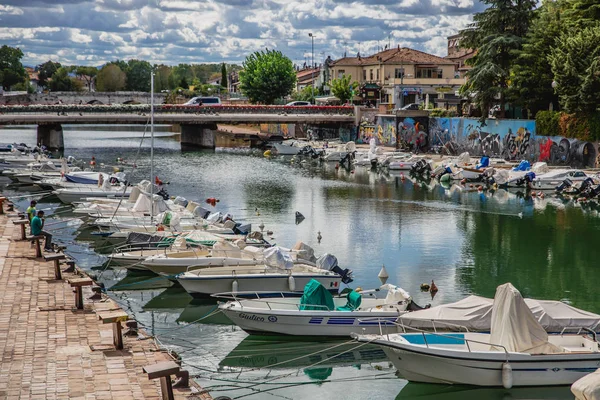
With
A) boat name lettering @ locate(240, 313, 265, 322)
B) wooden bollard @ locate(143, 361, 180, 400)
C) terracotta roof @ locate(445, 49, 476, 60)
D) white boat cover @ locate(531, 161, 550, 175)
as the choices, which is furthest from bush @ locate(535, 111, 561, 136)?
terracotta roof @ locate(445, 49, 476, 60)

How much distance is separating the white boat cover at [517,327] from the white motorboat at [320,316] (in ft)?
15.0

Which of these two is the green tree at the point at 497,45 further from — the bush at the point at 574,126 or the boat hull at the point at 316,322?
the boat hull at the point at 316,322

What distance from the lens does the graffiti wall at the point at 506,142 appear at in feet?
262

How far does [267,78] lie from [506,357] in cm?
13689

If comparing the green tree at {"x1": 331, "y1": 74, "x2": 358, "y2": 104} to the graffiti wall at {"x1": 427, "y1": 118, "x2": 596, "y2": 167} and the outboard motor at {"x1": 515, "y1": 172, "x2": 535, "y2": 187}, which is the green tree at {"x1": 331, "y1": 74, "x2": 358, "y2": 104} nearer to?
the graffiti wall at {"x1": 427, "y1": 118, "x2": 596, "y2": 167}

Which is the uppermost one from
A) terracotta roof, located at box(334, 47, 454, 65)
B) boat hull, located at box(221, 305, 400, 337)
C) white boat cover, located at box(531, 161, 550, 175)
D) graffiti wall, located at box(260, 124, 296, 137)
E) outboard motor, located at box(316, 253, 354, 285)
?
terracotta roof, located at box(334, 47, 454, 65)

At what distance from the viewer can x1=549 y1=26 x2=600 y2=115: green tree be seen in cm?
7200

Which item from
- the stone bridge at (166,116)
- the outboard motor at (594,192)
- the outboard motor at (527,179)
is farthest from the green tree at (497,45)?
the stone bridge at (166,116)

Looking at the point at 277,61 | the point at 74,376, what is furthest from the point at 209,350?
the point at 277,61

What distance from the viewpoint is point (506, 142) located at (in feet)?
292

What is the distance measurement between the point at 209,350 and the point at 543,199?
152 feet

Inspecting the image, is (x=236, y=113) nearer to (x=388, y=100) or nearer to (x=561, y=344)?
(x=388, y=100)

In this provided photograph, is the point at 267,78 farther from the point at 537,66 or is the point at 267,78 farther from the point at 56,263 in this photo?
the point at 56,263

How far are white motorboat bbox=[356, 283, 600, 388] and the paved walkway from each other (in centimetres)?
697
